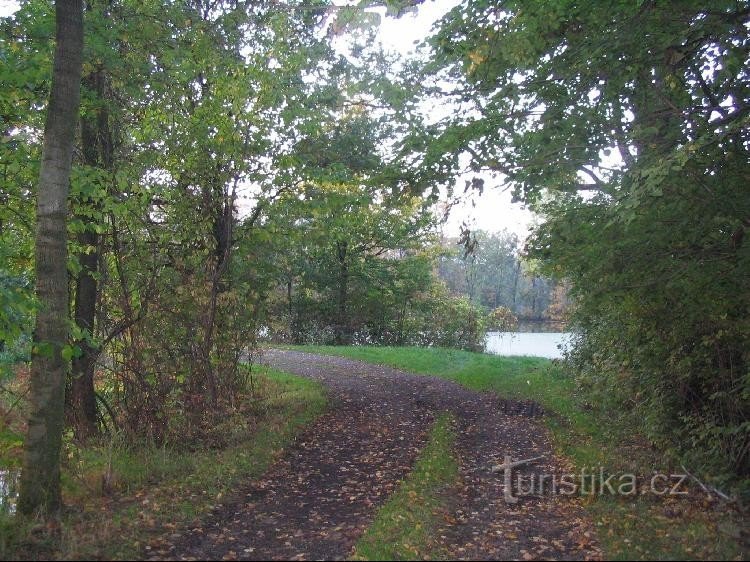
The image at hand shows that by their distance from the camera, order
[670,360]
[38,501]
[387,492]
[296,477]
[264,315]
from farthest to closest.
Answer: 1. [264,315]
2. [670,360]
3. [296,477]
4. [387,492]
5. [38,501]

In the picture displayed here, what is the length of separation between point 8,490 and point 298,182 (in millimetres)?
6097

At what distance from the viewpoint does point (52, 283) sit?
5547mm

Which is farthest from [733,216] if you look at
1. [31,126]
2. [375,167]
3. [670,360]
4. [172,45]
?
[31,126]

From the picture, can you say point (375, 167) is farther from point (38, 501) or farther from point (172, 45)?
point (38, 501)

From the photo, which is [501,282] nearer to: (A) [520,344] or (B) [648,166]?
(A) [520,344]

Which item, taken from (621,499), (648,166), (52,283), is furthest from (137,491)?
(648,166)

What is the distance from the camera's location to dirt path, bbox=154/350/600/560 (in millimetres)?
5516

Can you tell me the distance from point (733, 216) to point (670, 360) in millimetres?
3014

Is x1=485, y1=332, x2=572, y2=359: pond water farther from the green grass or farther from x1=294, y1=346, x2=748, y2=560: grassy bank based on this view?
the green grass

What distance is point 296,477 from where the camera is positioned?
7867 mm

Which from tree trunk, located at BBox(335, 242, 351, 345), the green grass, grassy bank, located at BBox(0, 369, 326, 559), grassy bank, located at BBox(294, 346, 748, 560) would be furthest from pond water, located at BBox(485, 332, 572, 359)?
grassy bank, located at BBox(0, 369, 326, 559)

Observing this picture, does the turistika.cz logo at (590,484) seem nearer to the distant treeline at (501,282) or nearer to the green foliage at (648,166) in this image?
the green foliage at (648,166)

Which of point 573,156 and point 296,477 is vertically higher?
point 573,156

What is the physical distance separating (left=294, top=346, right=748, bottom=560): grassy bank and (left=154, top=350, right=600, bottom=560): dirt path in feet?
1.00
